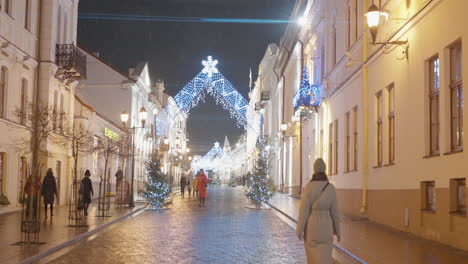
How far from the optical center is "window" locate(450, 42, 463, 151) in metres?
13.5

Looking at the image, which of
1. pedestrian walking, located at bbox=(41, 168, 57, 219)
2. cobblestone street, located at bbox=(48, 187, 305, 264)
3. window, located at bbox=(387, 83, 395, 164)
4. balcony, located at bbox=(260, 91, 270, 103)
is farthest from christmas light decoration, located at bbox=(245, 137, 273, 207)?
balcony, located at bbox=(260, 91, 270, 103)

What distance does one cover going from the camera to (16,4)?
25.3 m

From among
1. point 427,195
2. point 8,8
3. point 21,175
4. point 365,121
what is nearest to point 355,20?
point 365,121

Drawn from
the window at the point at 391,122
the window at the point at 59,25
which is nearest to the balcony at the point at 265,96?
the window at the point at 59,25

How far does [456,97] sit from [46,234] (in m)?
10.2

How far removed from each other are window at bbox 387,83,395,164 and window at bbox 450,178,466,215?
5.12 meters

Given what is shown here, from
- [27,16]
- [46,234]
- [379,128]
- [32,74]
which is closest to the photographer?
[46,234]

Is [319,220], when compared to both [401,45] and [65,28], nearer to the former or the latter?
[401,45]

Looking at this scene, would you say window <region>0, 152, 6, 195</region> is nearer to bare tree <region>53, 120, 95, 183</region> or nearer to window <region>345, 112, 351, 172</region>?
bare tree <region>53, 120, 95, 183</region>

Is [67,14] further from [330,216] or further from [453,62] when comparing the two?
[330,216]

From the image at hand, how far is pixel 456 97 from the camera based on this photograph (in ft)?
45.0

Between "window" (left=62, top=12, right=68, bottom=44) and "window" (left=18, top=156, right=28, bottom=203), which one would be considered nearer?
"window" (left=18, top=156, right=28, bottom=203)

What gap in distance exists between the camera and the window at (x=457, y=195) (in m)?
13.3

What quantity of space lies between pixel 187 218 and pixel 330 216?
55.7 feet
